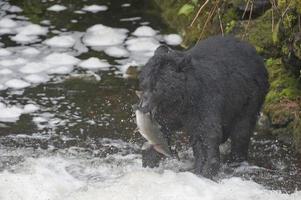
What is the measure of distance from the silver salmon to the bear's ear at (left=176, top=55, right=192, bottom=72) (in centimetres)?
50

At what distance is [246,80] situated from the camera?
6973mm

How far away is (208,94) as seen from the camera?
6.55m

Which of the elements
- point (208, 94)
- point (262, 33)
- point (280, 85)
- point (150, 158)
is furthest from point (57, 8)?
point (208, 94)

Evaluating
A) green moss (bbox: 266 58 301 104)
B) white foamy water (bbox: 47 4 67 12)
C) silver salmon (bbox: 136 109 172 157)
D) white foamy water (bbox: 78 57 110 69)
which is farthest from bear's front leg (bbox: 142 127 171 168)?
white foamy water (bbox: 47 4 67 12)

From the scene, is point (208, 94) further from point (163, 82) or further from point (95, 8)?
point (95, 8)

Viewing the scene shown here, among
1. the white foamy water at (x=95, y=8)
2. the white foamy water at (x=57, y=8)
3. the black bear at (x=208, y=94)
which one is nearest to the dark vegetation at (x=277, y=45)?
the black bear at (x=208, y=94)

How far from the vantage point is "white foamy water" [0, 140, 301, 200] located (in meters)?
6.34

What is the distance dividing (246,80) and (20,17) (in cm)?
582

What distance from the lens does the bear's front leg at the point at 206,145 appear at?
6.51 metres

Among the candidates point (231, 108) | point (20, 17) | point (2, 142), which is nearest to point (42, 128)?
point (2, 142)

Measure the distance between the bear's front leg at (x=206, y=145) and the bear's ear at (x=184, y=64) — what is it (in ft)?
1.92

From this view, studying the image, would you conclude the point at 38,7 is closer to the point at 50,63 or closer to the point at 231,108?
the point at 50,63

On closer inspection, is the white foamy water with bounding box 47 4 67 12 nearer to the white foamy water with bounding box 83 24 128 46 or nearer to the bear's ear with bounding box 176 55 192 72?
the white foamy water with bounding box 83 24 128 46

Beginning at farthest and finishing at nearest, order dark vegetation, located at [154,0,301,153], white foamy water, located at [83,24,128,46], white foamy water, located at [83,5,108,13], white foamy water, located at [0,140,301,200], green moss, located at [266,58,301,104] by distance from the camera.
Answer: white foamy water, located at [83,5,108,13] → white foamy water, located at [83,24,128,46] → green moss, located at [266,58,301,104] → dark vegetation, located at [154,0,301,153] → white foamy water, located at [0,140,301,200]
